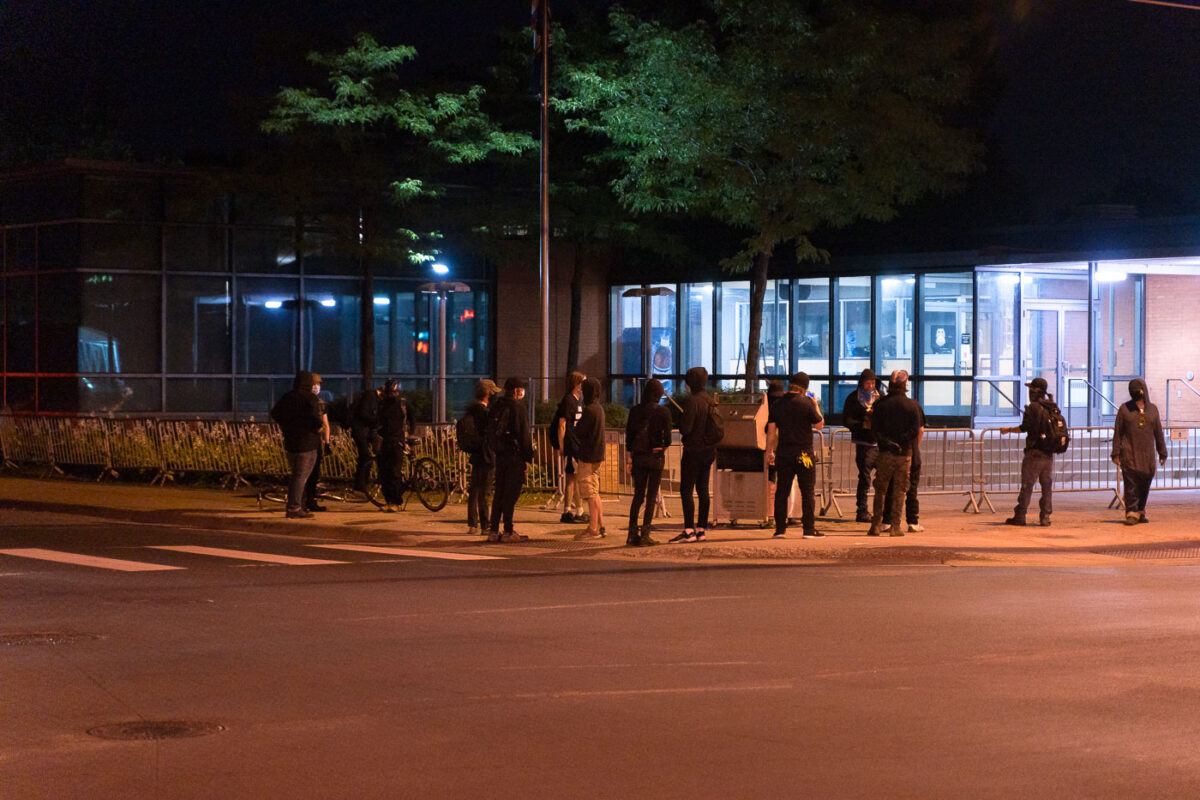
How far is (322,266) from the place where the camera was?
1395 inches

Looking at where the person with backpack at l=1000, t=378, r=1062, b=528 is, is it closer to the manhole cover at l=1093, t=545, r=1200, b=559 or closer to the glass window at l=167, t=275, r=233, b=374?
the manhole cover at l=1093, t=545, r=1200, b=559

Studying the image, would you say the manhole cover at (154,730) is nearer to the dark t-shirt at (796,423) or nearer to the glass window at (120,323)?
the dark t-shirt at (796,423)

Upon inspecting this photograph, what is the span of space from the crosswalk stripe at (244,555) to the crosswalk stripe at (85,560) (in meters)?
1.00

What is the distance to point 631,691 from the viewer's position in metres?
8.59

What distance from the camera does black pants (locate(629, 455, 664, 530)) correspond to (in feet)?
55.0

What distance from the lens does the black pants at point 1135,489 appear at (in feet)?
61.9

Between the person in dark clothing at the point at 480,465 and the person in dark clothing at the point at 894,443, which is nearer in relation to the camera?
the person in dark clothing at the point at 894,443

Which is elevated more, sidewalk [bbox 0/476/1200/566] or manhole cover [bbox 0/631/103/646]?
manhole cover [bbox 0/631/103/646]

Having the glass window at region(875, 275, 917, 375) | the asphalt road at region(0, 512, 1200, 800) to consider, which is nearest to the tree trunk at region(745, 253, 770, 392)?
the glass window at region(875, 275, 917, 375)

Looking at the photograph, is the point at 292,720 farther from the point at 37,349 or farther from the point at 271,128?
the point at 37,349

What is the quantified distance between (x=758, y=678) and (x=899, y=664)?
1.07 metres

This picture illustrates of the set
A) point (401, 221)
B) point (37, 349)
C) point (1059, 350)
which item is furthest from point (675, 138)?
point (37, 349)

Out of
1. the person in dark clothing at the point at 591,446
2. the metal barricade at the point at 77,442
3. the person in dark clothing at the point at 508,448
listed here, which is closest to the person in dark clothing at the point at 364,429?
the person in dark clothing at the point at 508,448

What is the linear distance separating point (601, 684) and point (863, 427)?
34.1 ft
